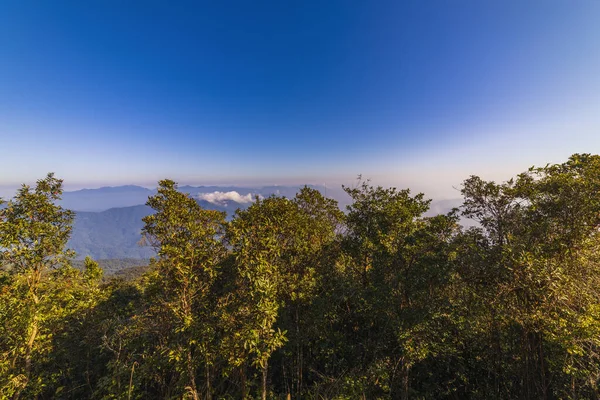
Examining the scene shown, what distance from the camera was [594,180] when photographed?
8.75 m

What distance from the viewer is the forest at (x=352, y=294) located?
7938 millimetres

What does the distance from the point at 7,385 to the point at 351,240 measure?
14.0 metres

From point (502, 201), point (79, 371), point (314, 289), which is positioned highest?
point (502, 201)

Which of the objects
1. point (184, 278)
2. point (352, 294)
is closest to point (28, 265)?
point (184, 278)

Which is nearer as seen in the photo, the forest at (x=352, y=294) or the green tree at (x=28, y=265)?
the forest at (x=352, y=294)

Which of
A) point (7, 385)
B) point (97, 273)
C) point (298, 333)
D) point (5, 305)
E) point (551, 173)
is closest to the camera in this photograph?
point (7, 385)

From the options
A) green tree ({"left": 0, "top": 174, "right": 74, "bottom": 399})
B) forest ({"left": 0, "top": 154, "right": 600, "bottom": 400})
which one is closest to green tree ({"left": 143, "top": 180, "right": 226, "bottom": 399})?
forest ({"left": 0, "top": 154, "right": 600, "bottom": 400})

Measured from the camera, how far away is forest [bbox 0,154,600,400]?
7938 mm

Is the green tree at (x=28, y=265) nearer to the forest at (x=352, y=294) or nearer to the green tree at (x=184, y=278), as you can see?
the forest at (x=352, y=294)

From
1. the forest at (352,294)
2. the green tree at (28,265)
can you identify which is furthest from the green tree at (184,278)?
the green tree at (28,265)

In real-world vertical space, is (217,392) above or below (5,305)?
below

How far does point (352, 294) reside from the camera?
10695 mm

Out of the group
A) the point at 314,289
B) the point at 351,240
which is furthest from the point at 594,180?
the point at 314,289

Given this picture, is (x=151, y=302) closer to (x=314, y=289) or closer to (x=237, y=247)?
(x=237, y=247)
